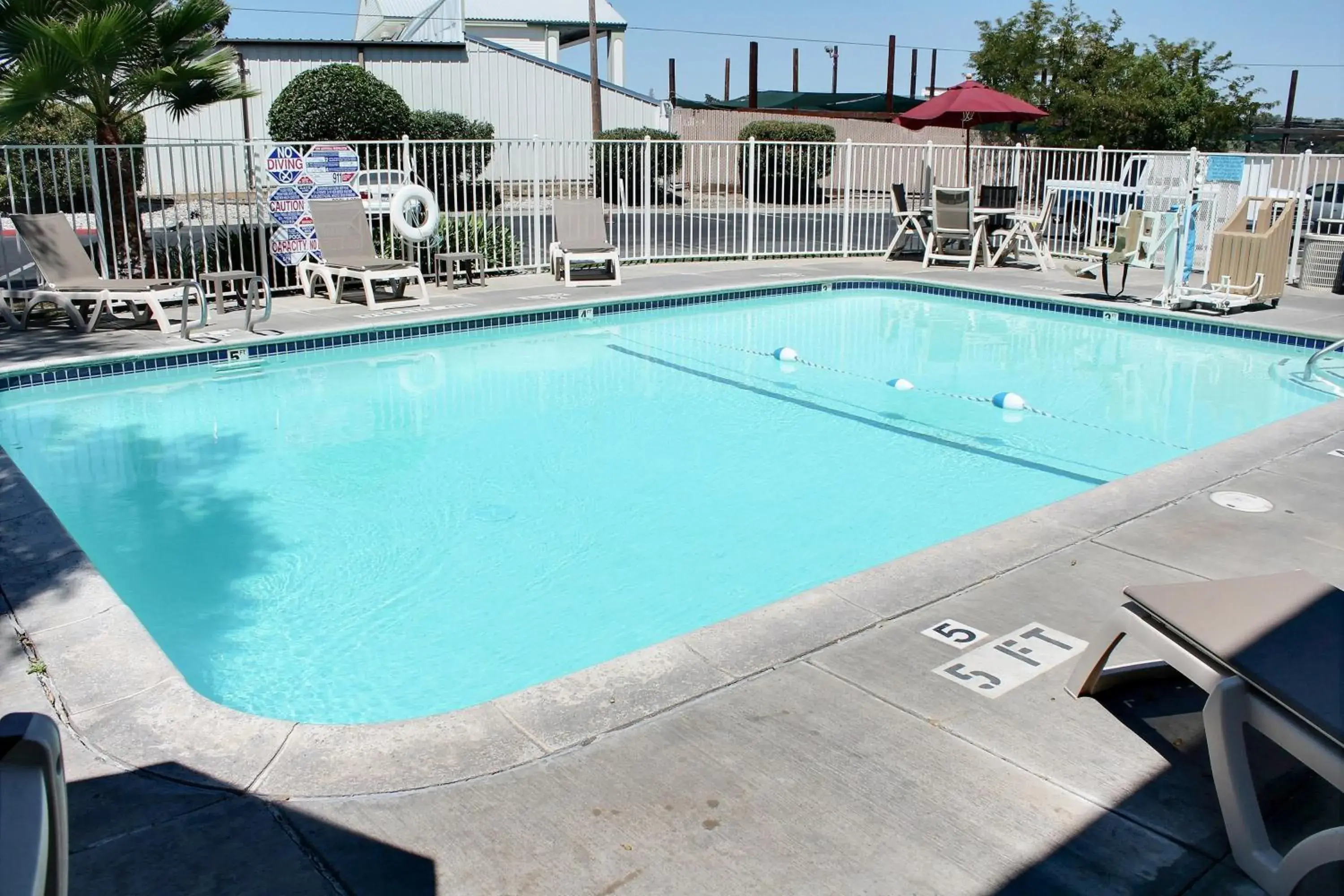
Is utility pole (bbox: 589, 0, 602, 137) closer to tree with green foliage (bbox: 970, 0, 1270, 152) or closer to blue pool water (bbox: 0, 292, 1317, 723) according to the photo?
tree with green foliage (bbox: 970, 0, 1270, 152)

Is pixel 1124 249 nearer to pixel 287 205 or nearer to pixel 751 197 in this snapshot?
pixel 751 197

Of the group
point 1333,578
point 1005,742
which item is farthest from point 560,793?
point 1333,578

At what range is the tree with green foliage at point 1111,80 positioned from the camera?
856 inches

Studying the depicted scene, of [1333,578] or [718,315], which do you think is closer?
[1333,578]

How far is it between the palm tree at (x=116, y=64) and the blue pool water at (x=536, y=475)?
2.90 metres

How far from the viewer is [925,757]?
100.0 inches

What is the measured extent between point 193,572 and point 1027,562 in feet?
11.5

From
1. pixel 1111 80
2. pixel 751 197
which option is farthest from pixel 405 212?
pixel 1111 80

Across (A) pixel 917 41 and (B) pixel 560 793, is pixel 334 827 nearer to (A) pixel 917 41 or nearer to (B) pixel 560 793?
(B) pixel 560 793

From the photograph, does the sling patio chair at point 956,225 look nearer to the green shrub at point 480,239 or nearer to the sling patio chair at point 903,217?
the sling patio chair at point 903,217

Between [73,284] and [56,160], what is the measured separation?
Answer: 32.5 feet

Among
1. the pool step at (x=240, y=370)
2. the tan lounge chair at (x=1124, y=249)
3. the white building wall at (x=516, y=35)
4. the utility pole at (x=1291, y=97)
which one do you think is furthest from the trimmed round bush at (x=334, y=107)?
the utility pole at (x=1291, y=97)

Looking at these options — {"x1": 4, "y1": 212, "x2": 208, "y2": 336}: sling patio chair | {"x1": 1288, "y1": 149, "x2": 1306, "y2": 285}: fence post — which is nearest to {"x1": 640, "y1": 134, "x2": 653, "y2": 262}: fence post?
{"x1": 4, "y1": 212, "x2": 208, "y2": 336}: sling patio chair

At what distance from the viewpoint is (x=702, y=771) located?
248 centimetres
